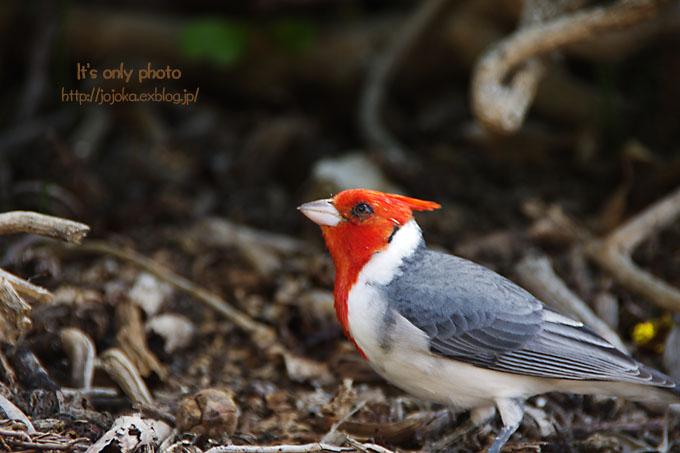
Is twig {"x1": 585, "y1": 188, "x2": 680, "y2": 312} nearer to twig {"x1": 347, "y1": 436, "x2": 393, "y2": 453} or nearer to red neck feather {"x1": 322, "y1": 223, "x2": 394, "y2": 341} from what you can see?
red neck feather {"x1": 322, "y1": 223, "x2": 394, "y2": 341}

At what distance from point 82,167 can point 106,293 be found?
1.09 metres

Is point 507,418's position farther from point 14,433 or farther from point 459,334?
point 14,433

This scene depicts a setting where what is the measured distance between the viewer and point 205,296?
13.1 feet

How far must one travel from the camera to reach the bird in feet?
9.45

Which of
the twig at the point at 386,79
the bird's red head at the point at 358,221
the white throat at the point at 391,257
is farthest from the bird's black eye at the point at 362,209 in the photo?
the twig at the point at 386,79

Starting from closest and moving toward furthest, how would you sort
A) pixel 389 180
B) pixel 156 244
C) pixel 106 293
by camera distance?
pixel 106 293, pixel 156 244, pixel 389 180

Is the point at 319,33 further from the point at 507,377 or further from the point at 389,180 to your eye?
the point at 507,377

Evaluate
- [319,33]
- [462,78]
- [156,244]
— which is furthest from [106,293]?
[462,78]

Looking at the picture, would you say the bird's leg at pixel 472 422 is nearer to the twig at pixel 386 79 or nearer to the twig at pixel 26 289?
the twig at pixel 26 289

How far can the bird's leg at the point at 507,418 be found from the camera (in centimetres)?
285

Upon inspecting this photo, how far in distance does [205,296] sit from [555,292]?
1.94 m

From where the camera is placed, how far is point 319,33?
236 inches

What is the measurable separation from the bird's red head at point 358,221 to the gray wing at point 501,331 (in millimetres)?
202

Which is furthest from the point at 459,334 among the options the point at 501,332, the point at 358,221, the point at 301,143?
the point at 301,143
